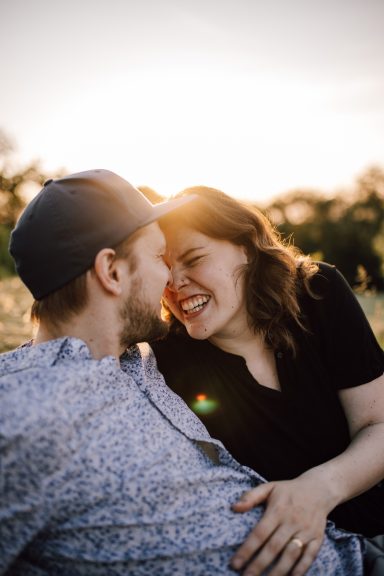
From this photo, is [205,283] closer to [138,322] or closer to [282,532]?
[138,322]

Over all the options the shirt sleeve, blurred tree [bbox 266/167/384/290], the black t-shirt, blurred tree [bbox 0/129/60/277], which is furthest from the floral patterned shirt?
blurred tree [bbox 266/167/384/290]

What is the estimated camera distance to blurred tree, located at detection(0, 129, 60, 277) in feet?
52.4

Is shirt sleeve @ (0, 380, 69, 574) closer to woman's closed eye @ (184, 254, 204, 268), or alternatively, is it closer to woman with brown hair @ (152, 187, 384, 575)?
woman with brown hair @ (152, 187, 384, 575)

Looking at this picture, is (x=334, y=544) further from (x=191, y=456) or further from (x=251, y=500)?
(x=191, y=456)

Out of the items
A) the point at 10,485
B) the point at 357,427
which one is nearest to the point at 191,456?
the point at 10,485

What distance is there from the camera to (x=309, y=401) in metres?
2.20

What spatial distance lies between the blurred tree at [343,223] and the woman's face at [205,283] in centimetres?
2147

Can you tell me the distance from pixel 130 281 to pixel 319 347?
3.76 feet

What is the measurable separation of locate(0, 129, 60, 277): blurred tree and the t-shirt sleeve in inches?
600

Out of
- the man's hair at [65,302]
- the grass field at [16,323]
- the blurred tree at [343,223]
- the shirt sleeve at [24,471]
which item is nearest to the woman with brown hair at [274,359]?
the man's hair at [65,302]

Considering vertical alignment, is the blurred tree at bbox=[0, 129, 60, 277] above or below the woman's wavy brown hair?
above

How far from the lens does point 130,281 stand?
1.84 meters

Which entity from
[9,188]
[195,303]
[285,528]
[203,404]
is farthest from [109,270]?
[9,188]

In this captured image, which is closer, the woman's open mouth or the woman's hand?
the woman's hand
